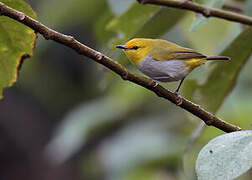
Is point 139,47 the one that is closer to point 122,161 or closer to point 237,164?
point 122,161

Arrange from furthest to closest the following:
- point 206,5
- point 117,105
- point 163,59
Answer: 1. point 117,105
2. point 163,59
3. point 206,5

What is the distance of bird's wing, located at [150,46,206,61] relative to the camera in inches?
92.0

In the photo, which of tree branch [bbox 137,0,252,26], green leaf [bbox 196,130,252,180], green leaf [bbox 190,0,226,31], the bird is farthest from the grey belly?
green leaf [bbox 196,130,252,180]

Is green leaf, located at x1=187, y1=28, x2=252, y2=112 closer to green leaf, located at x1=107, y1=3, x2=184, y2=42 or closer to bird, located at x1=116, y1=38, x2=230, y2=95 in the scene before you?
bird, located at x1=116, y1=38, x2=230, y2=95

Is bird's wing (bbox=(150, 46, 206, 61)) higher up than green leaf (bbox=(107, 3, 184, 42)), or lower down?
lower down

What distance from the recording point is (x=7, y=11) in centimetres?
123

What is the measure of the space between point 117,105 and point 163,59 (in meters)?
1.16

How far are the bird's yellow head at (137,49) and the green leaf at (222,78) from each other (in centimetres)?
37

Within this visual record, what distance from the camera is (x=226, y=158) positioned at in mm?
1053

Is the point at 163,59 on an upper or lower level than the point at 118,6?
lower

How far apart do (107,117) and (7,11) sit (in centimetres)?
209

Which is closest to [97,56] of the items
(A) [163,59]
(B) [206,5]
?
(B) [206,5]

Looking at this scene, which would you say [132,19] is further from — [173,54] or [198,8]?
[198,8]

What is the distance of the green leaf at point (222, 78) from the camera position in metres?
1.99
